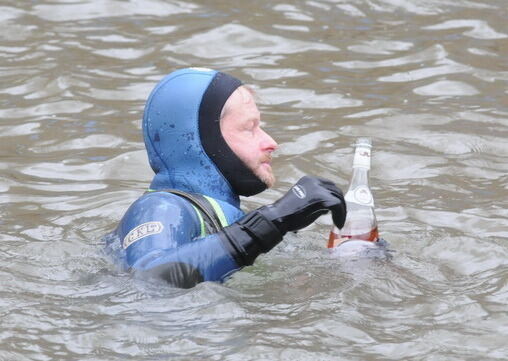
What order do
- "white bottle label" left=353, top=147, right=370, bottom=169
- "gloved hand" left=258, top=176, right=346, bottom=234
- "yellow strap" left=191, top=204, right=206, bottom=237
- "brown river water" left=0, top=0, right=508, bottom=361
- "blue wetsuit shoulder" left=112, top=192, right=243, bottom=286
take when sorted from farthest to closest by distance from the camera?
"white bottle label" left=353, top=147, right=370, bottom=169 → "yellow strap" left=191, top=204, right=206, bottom=237 → "gloved hand" left=258, top=176, right=346, bottom=234 → "blue wetsuit shoulder" left=112, top=192, right=243, bottom=286 → "brown river water" left=0, top=0, right=508, bottom=361

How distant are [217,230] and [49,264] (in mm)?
1101

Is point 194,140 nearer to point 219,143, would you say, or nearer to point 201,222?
point 219,143

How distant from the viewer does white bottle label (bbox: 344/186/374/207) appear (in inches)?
219

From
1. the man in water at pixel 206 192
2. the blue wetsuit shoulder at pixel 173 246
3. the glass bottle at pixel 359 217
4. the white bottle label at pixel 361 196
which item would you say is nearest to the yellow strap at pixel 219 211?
the man in water at pixel 206 192

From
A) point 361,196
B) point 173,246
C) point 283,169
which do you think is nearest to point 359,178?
point 361,196

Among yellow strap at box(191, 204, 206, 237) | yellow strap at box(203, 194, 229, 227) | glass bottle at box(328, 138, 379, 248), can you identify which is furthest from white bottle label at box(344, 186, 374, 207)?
yellow strap at box(191, 204, 206, 237)

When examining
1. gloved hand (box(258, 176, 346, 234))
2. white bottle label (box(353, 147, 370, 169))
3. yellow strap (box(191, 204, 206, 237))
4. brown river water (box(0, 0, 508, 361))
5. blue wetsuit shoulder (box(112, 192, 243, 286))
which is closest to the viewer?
brown river water (box(0, 0, 508, 361))

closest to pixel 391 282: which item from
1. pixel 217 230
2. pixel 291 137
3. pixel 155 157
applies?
pixel 217 230

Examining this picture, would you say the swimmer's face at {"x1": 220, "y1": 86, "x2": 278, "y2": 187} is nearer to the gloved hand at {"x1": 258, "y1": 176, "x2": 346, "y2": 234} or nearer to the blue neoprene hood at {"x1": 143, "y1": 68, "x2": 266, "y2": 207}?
the blue neoprene hood at {"x1": 143, "y1": 68, "x2": 266, "y2": 207}

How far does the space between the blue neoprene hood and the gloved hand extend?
385 millimetres

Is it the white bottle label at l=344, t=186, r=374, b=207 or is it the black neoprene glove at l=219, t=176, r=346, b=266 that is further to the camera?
the white bottle label at l=344, t=186, r=374, b=207

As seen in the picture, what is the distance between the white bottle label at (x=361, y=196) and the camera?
219 inches

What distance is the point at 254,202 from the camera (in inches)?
279

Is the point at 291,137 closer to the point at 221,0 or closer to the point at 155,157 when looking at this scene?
the point at 155,157
